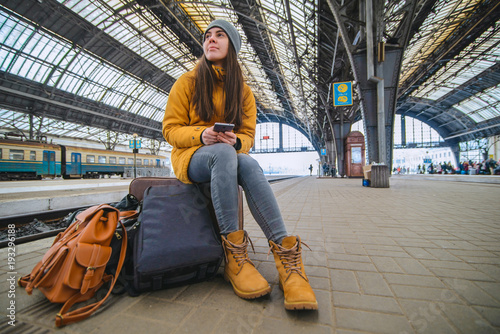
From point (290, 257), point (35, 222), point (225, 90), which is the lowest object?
point (35, 222)

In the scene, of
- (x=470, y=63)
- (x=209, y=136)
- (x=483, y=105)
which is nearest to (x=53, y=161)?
(x=209, y=136)

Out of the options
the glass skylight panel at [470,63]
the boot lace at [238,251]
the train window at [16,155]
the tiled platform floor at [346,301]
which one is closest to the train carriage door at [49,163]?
the train window at [16,155]

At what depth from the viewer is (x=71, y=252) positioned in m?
0.98

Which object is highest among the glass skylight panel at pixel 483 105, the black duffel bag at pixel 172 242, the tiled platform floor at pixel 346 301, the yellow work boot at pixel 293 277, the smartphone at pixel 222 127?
the glass skylight panel at pixel 483 105

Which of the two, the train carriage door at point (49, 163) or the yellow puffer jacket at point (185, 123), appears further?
the train carriage door at point (49, 163)

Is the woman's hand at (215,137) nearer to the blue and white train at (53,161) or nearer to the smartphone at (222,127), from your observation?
the smartphone at (222,127)

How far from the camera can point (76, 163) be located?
62.9 ft

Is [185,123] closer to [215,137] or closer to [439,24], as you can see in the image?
[215,137]

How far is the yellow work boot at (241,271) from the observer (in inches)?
43.5

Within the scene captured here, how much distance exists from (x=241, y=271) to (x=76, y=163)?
23.7 m

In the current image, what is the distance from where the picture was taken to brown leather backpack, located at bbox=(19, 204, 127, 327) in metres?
0.96

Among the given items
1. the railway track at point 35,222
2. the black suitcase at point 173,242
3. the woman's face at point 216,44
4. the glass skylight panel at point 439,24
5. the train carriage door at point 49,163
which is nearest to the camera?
the black suitcase at point 173,242

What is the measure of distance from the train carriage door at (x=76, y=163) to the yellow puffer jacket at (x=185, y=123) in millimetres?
22864

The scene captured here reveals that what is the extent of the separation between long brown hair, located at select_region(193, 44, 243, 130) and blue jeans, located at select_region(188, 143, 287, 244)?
0.32 m
